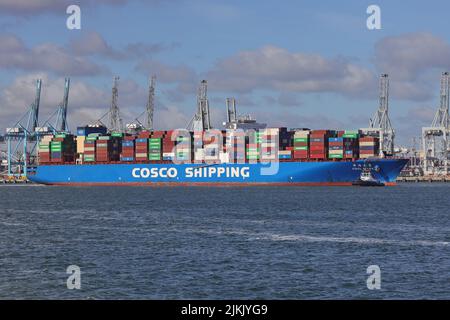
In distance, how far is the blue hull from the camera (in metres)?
122

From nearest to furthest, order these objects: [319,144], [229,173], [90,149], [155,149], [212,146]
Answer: [319,144], [229,173], [212,146], [155,149], [90,149]

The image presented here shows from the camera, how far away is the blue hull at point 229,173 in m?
122

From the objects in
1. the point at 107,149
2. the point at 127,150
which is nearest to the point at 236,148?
the point at 127,150

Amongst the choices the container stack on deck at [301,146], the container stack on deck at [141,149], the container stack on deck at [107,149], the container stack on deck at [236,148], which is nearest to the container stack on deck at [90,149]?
the container stack on deck at [107,149]

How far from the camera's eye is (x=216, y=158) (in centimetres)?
13000

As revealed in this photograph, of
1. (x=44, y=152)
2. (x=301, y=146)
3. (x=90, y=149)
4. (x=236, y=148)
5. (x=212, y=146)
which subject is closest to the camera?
(x=301, y=146)

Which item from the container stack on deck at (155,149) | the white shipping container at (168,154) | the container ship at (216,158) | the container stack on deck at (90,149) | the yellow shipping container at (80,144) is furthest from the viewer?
the yellow shipping container at (80,144)

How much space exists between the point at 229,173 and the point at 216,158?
12.8 feet

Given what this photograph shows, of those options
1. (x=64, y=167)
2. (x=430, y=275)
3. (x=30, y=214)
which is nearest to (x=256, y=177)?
(x=64, y=167)

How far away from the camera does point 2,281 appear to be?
100 ft

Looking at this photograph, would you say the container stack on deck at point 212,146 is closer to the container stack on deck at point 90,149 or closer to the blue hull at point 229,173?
the container stack on deck at point 90,149

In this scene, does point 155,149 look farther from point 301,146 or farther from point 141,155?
point 301,146

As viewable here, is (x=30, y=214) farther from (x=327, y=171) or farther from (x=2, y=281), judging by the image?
(x=327, y=171)
